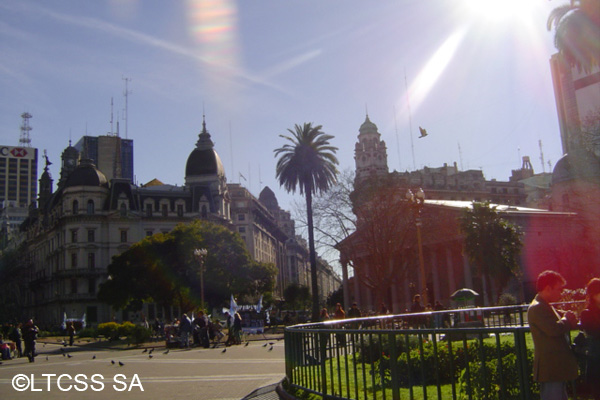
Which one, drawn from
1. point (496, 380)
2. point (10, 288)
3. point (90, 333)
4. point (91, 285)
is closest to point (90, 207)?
point (91, 285)

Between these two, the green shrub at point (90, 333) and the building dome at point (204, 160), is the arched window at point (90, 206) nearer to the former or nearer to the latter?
the building dome at point (204, 160)

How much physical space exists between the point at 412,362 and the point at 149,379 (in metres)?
9.51

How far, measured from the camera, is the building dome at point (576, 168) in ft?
222

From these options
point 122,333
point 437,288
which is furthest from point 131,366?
point 437,288

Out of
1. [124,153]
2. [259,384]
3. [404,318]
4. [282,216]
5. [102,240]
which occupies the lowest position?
[259,384]

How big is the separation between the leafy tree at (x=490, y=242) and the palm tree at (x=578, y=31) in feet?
45.7

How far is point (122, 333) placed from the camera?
1588 inches

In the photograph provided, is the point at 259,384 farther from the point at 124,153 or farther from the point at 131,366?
the point at 124,153

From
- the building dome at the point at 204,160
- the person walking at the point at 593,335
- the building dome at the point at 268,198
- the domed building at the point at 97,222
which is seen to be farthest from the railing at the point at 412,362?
the building dome at the point at 268,198

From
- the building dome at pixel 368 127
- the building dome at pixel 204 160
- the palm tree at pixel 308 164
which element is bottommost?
the palm tree at pixel 308 164

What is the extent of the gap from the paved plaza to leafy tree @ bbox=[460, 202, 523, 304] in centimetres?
2854

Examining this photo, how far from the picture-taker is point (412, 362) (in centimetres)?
892

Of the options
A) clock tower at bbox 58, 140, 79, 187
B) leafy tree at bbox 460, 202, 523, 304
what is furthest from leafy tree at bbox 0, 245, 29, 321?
leafy tree at bbox 460, 202, 523, 304

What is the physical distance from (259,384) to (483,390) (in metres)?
7.94
